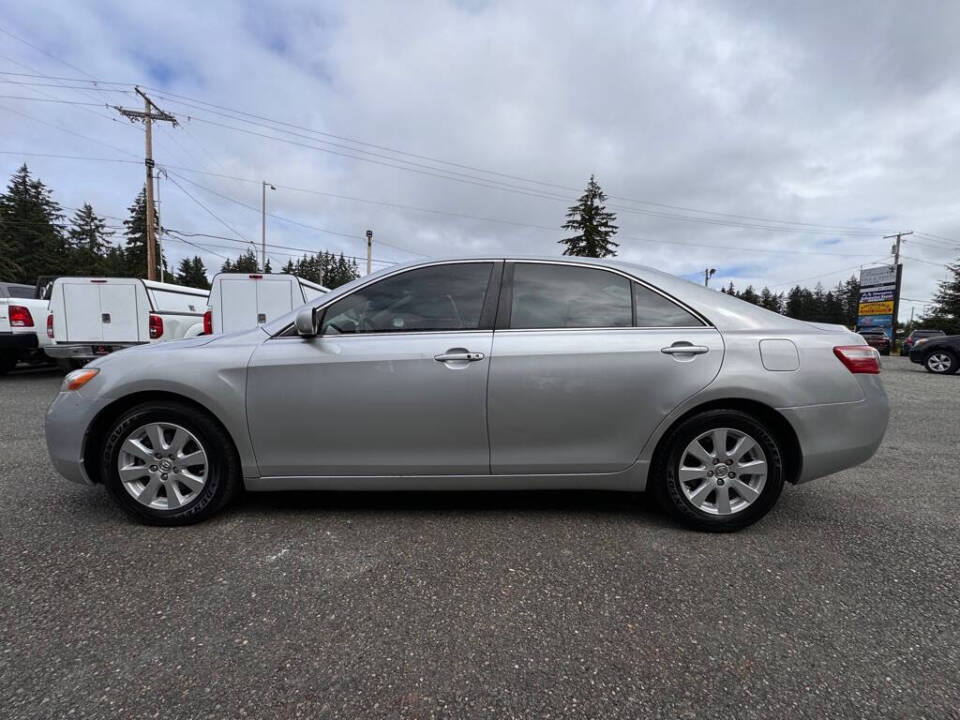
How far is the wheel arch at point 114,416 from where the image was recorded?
8.69ft

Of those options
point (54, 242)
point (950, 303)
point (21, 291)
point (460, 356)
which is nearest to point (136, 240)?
point (54, 242)

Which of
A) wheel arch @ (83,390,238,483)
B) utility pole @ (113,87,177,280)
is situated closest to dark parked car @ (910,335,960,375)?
wheel arch @ (83,390,238,483)

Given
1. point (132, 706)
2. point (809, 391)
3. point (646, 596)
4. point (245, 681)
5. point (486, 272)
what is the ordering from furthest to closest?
point (486, 272) → point (809, 391) → point (646, 596) → point (245, 681) → point (132, 706)

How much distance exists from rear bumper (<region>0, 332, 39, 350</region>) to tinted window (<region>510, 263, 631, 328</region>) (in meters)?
10.1

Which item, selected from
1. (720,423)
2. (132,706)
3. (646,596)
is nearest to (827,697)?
(646,596)

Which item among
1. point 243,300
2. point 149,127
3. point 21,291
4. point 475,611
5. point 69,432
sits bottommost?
point 475,611

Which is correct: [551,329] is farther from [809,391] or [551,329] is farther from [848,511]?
[848,511]

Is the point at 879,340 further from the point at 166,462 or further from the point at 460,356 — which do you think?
the point at 166,462

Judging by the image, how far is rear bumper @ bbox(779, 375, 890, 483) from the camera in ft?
8.43

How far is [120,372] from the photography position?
264 centimetres

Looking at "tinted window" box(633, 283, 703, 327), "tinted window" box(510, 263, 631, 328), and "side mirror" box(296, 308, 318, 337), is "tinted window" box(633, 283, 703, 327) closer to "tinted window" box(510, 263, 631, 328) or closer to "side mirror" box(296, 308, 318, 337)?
"tinted window" box(510, 263, 631, 328)

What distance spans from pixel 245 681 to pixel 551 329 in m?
2.04

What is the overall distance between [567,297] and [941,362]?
15694mm

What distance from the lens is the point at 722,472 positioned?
2.60 m
